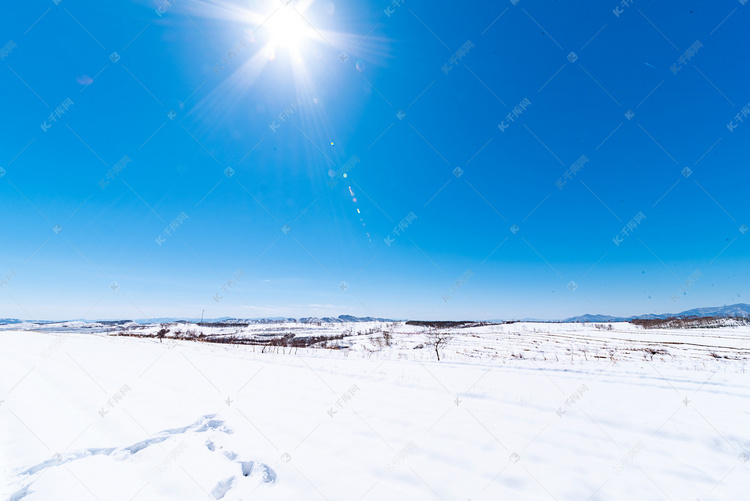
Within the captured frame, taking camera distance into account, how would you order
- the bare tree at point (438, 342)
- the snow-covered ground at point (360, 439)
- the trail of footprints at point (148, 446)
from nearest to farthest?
the trail of footprints at point (148, 446), the snow-covered ground at point (360, 439), the bare tree at point (438, 342)

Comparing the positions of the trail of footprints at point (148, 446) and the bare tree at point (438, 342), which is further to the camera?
the bare tree at point (438, 342)

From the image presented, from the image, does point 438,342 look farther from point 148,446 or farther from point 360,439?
point 148,446

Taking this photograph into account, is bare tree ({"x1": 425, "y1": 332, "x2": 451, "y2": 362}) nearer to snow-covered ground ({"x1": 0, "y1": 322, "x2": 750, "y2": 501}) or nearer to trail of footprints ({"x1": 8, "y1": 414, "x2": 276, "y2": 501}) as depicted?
snow-covered ground ({"x1": 0, "y1": 322, "x2": 750, "y2": 501})

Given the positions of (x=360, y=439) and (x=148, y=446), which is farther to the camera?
(x=360, y=439)

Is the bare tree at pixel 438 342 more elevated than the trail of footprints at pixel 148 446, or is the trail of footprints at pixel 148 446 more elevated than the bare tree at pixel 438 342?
the bare tree at pixel 438 342

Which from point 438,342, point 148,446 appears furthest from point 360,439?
point 438,342

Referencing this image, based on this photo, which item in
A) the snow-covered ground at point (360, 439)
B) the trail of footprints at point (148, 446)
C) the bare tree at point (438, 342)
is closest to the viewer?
the trail of footprints at point (148, 446)

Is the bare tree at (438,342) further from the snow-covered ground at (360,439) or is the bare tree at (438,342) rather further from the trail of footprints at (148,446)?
the trail of footprints at (148,446)

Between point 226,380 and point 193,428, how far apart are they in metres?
3.86

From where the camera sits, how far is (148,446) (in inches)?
163

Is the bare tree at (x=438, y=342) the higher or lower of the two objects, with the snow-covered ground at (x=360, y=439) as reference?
higher

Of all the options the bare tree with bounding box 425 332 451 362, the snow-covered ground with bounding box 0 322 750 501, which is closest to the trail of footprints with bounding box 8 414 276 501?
the snow-covered ground with bounding box 0 322 750 501

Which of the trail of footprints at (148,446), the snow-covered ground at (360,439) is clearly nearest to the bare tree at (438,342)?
the snow-covered ground at (360,439)

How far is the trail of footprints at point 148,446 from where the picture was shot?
10.5 ft
